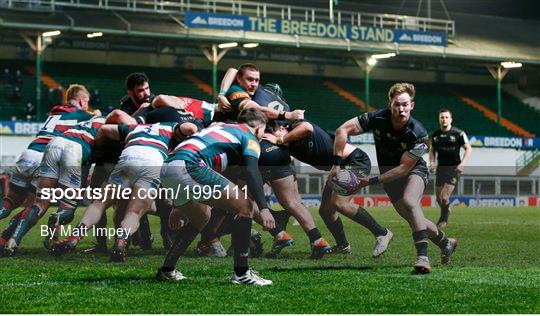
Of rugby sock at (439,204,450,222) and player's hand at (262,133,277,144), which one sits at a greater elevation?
player's hand at (262,133,277,144)

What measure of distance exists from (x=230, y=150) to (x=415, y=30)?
3307cm

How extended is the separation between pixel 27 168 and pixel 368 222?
169 inches

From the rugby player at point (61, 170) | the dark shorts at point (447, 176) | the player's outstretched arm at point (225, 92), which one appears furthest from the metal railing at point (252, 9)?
the player's outstretched arm at point (225, 92)

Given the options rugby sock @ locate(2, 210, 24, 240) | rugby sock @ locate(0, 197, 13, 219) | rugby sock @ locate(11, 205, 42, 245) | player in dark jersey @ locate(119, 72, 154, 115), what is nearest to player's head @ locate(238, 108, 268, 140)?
player in dark jersey @ locate(119, 72, 154, 115)

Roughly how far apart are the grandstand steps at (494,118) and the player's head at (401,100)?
32775 millimetres

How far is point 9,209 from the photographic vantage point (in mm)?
13211

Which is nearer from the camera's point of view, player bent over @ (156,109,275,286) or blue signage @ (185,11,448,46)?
player bent over @ (156,109,275,286)

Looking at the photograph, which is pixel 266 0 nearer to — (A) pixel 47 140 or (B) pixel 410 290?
(A) pixel 47 140

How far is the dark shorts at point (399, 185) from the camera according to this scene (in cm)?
1110

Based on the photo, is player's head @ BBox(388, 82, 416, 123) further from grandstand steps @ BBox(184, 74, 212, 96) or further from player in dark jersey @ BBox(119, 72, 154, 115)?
grandstand steps @ BBox(184, 74, 212, 96)

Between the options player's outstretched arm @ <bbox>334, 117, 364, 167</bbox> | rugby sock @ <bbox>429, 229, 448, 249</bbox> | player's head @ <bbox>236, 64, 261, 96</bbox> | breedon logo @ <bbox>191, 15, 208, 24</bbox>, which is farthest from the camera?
breedon logo @ <bbox>191, 15, 208, 24</bbox>

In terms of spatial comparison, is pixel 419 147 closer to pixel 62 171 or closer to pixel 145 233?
pixel 145 233

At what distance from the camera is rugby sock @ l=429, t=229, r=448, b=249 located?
11320 millimetres

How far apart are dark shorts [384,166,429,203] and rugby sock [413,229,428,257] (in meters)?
0.59
